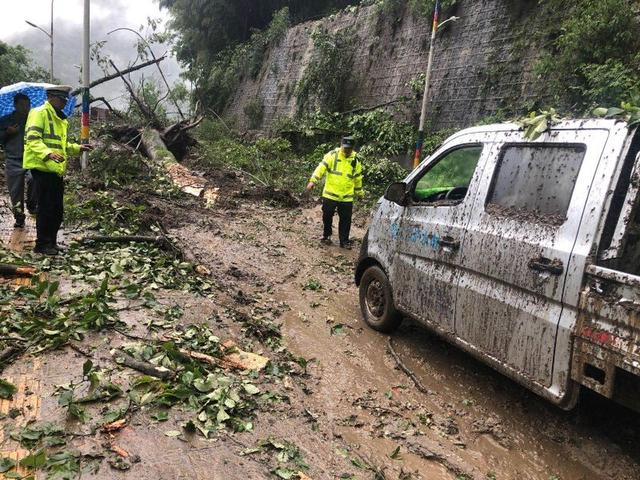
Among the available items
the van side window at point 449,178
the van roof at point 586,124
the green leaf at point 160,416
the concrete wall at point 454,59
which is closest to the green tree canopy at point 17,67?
the concrete wall at point 454,59

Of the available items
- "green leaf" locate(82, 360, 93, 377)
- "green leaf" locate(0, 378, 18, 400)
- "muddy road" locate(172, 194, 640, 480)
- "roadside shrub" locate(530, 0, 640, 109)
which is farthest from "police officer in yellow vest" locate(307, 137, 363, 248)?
"green leaf" locate(0, 378, 18, 400)

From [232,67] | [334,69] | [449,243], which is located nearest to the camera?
[449,243]

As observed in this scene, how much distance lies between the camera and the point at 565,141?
299 centimetres

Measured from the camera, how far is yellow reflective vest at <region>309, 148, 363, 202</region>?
744 centimetres

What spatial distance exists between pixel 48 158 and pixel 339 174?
4.01 meters

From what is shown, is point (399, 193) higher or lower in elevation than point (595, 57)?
lower

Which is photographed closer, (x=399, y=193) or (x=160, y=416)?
(x=160, y=416)

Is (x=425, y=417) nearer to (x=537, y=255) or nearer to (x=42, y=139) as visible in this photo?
(x=537, y=255)

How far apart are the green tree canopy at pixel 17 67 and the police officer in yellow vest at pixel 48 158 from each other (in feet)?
130

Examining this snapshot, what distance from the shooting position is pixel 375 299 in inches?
191

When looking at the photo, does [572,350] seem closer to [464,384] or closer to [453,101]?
[464,384]

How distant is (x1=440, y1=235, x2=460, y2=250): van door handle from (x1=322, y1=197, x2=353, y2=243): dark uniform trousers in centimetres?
398

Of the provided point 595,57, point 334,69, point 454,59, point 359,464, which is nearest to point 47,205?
point 359,464

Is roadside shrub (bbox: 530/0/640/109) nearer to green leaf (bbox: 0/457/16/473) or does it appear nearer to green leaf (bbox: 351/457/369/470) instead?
green leaf (bbox: 351/457/369/470)
